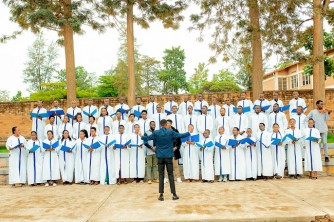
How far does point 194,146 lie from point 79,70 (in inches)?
2103

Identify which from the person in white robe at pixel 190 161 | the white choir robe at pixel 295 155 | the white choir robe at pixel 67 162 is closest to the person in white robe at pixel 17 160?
the white choir robe at pixel 67 162

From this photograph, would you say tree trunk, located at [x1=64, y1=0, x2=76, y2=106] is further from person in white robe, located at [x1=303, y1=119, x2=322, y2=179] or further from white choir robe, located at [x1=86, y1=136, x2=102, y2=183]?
person in white robe, located at [x1=303, y1=119, x2=322, y2=179]

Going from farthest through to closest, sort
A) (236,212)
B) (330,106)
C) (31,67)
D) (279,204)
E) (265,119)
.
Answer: (31,67) → (330,106) → (265,119) → (279,204) → (236,212)

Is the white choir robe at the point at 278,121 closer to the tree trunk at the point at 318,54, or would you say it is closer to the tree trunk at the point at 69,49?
the tree trunk at the point at 318,54

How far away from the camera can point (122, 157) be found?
1127cm

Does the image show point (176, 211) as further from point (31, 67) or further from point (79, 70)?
point (79, 70)

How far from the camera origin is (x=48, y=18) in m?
14.0

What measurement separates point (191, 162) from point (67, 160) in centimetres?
365

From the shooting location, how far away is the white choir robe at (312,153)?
10.9 metres

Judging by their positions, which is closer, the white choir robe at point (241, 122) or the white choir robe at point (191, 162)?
the white choir robe at point (191, 162)

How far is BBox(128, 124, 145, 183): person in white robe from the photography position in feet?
36.8

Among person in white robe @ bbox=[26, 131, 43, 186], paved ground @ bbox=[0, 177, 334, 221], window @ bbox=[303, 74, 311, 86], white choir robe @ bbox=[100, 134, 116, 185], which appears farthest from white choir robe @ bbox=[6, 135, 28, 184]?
window @ bbox=[303, 74, 311, 86]

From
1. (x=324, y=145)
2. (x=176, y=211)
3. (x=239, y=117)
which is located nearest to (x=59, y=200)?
(x=176, y=211)

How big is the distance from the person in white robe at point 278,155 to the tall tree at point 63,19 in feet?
26.0
